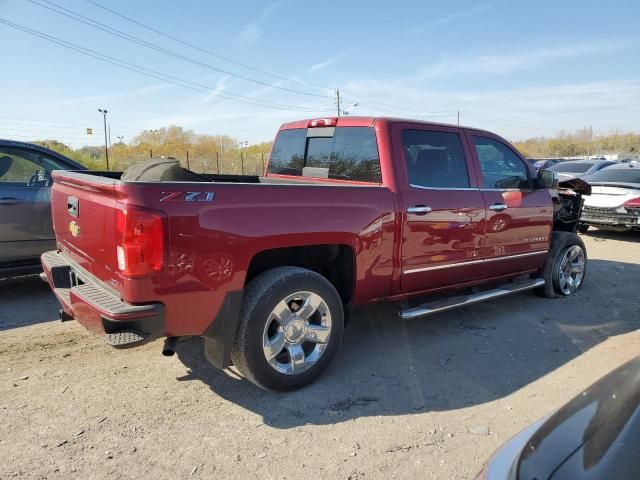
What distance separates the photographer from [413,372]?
3.73 m

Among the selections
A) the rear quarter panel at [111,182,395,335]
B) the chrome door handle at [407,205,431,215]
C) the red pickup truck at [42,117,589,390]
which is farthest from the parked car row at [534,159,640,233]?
the rear quarter panel at [111,182,395,335]

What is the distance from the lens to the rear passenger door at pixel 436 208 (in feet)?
12.9

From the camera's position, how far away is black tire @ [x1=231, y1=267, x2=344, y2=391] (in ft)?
10.2

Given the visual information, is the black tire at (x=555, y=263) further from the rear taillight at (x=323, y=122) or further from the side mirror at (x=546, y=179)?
the rear taillight at (x=323, y=122)

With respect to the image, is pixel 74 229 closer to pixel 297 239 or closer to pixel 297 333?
pixel 297 239

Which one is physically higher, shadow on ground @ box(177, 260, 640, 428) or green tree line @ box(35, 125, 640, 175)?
green tree line @ box(35, 125, 640, 175)

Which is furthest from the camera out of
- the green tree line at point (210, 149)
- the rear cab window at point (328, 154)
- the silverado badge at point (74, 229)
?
the green tree line at point (210, 149)

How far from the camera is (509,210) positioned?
15.7ft

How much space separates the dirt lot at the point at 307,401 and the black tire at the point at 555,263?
773 mm

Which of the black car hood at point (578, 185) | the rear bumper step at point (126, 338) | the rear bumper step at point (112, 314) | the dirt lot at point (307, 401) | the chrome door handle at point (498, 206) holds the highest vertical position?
the black car hood at point (578, 185)

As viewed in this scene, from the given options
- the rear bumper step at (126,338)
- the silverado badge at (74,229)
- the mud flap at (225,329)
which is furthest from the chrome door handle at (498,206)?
the silverado badge at (74,229)

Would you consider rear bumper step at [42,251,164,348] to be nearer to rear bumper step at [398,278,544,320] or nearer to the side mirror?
rear bumper step at [398,278,544,320]

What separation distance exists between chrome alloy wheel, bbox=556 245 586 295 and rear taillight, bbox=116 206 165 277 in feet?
15.6

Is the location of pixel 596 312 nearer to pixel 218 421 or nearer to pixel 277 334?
pixel 277 334
